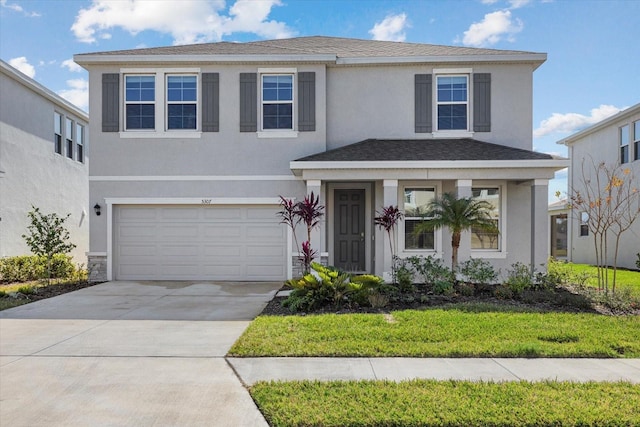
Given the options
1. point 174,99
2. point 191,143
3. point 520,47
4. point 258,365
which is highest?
point 520,47

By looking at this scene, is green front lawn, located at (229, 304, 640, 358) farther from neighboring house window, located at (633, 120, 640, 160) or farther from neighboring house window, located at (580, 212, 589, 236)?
neighboring house window, located at (580, 212, 589, 236)

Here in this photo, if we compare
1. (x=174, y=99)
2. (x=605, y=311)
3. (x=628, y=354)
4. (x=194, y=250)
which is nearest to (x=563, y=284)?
(x=605, y=311)

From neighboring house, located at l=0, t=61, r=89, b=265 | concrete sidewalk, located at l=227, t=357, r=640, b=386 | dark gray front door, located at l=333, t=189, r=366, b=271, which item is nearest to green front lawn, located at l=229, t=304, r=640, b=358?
concrete sidewalk, located at l=227, t=357, r=640, b=386

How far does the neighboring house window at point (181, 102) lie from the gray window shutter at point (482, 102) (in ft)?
25.5

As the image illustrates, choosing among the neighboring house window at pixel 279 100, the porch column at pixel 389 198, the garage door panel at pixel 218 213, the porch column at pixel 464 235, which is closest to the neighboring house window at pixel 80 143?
the garage door panel at pixel 218 213

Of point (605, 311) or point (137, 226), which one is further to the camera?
point (137, 226)

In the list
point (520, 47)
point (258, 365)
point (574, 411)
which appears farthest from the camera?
point (520, 47)

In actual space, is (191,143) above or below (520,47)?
below

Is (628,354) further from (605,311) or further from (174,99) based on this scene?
(174,99)

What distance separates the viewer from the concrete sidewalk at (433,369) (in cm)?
470

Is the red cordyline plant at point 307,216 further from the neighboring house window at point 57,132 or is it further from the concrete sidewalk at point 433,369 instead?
the neighboring house window at point 57,132

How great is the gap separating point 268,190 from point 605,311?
26.8 feet

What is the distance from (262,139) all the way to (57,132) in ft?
31.1

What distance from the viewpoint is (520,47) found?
12469mm
